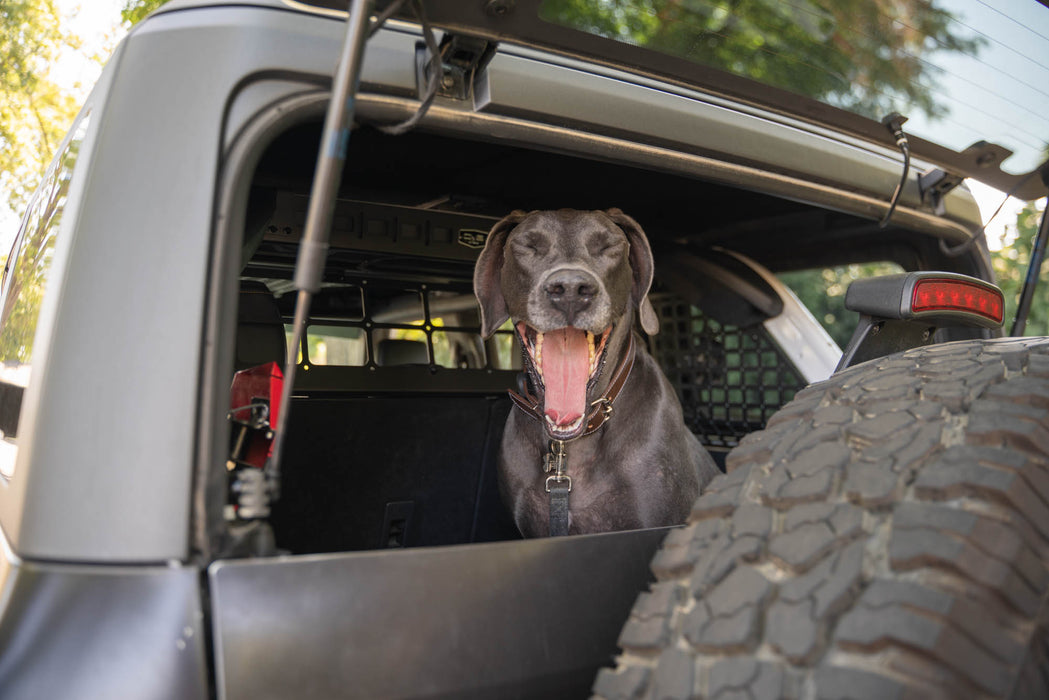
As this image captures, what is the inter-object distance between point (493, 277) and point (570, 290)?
17.6 inches

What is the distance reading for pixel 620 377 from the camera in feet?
8.46

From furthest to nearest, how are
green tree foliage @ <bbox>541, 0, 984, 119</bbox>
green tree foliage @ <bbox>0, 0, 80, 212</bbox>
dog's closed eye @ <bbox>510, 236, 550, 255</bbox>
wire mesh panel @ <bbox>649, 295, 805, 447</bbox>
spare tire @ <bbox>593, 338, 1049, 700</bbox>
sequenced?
green tree foliage @ <bbox>0, 0, 80, 212</bbox>, wire mesh panel @ <bbox>649, 295, 805, 447</bbox>, dog's closed eye @ <bbox>510, 236, 550, 255</bbox>, green tree foliage @ <bbox>541, 0, 984, 119</bbox>, spare tire @ <bbox>593, 338, 1049, 700</bbox>

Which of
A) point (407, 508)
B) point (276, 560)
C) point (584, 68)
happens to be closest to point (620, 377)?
point (407, 508)

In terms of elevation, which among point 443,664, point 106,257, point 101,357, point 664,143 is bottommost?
point 443,664

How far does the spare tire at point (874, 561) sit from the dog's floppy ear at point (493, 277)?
5.25 ft

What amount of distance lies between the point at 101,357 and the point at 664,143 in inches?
45.0

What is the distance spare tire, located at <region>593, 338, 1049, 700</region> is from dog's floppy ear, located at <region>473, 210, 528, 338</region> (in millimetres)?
1600

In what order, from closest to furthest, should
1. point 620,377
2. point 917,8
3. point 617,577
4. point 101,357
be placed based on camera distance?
point 101,357
point 617,577
point 917,8
point 620,377

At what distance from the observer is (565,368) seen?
2.49 metres

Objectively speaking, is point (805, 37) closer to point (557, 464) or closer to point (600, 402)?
point (600, 402)

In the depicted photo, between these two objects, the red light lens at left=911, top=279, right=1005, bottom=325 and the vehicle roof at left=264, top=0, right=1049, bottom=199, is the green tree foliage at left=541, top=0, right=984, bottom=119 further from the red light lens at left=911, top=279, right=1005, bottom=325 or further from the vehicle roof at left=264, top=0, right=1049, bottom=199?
the red light lens at left=911, top=279, right=1005, bottom=325

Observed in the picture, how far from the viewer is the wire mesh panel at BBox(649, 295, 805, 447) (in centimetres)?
319

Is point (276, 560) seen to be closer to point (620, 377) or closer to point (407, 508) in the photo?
point (620, 377)

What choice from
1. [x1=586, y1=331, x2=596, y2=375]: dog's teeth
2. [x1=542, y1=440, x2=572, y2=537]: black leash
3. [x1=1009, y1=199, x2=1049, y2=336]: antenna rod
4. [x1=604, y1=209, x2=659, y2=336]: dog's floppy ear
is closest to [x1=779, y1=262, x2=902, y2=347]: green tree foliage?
[x1=1009, y1=199, x2=1049, y2=336]: antenna rod
